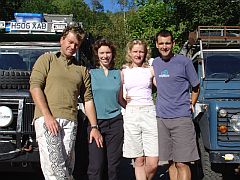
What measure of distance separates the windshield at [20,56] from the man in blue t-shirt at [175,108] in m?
2.30

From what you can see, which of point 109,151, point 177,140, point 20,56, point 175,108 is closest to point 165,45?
point 175,108

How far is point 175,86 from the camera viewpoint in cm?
487

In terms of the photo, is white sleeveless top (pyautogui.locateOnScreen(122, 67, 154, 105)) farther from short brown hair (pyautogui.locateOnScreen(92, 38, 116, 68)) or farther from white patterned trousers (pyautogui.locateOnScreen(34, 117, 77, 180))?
white patterned trousers (pyautogui.locateOnScreen(34, 117, 77, 180))

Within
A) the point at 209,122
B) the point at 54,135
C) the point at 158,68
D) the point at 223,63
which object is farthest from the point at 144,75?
the point at 223,63

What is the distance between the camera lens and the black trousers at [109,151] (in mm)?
4508

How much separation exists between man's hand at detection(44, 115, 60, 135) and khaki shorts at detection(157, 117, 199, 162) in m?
1.44

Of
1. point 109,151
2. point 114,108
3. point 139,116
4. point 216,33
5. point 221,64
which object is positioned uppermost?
point 216,33

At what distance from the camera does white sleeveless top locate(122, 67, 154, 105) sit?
484 centimetres

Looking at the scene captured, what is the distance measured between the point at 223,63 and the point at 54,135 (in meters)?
3.78

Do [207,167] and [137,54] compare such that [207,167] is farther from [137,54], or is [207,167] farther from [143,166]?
[137,54]

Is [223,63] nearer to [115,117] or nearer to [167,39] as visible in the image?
[167,39]

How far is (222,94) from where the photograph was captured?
6.19 m

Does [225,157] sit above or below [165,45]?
below

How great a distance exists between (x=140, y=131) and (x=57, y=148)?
1.20 metres
